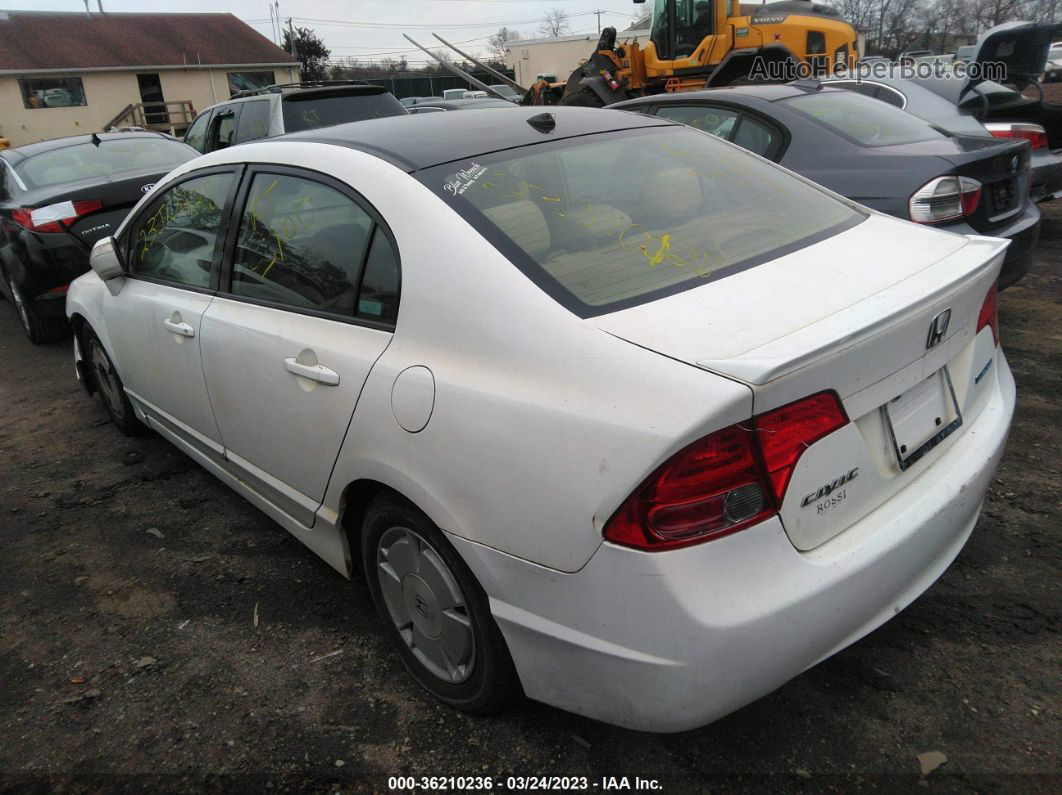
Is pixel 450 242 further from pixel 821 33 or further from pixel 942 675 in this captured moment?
pixel 821 33

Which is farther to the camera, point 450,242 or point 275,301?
point 275,301

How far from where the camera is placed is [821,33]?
12516 millimetres

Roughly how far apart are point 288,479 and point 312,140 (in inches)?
45.6

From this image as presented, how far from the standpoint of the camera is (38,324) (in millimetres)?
6570

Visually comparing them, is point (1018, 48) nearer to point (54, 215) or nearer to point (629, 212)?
point (629, 212)

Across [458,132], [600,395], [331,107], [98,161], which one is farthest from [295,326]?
[331,107]

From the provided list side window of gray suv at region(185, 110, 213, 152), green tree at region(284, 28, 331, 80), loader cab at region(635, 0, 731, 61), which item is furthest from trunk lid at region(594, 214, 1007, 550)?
green tree at region(284, 28, 331, 80)

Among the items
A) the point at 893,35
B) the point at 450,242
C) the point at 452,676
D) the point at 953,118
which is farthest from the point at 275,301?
the point at 893,35

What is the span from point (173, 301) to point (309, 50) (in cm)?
5131

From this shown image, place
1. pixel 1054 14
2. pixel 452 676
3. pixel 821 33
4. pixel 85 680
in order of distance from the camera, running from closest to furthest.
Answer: pixel 452 676 → pixel 85 680 → pixel 821 33 → pixel 1054 14

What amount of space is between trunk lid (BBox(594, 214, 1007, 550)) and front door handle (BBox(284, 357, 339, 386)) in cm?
89

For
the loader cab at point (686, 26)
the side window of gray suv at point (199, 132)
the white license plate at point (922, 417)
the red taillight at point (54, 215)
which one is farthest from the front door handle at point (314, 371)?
the loader cab at point (686, 26)

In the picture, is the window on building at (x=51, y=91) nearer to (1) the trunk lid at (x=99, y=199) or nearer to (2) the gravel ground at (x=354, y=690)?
→ (1) the trunk lid at (x=99, y=199)

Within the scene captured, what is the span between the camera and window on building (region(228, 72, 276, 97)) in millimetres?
39281
